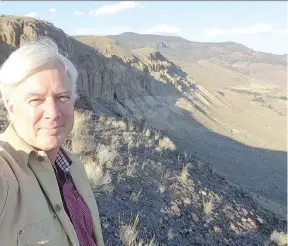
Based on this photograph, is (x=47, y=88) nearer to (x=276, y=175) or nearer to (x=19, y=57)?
(x=19, y=57)

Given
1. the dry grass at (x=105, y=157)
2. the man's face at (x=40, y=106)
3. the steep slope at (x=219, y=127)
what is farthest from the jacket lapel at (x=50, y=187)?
the steep slope at (x=219, y=127)

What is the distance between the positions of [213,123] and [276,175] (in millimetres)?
12047

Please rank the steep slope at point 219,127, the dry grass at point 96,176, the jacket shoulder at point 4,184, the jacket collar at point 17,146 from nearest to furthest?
1. the jacket shoulder at point 4,184
2. the jacket collar at point 17,146
3. the dry grass at point 96,176
4. the steep slope at point 219,127

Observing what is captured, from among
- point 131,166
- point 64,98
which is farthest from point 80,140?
point 64,98

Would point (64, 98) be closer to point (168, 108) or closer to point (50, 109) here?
point (50, 109)

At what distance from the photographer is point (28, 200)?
1.59m

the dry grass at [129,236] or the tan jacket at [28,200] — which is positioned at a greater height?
the tan jacket at [28,200]

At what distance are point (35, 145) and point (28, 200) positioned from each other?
0.31 m

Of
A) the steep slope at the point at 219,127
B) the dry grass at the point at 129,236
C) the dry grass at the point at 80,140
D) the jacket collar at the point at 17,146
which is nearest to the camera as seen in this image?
the jacket collar at the point at 17,146

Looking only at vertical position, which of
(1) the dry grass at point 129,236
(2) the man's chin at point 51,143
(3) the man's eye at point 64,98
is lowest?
(1) the dry grass at point 129,236

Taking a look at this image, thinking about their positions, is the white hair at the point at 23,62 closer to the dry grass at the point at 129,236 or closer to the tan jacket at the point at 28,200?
the tan jacket at the point at 28,200

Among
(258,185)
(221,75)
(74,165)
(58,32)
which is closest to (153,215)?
(74,165)

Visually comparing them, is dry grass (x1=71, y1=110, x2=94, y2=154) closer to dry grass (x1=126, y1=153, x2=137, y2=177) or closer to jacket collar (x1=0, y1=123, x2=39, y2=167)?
dry grass (x1=126, y1=153, x2=137, y2=177)

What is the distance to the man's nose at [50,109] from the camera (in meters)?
1.83
